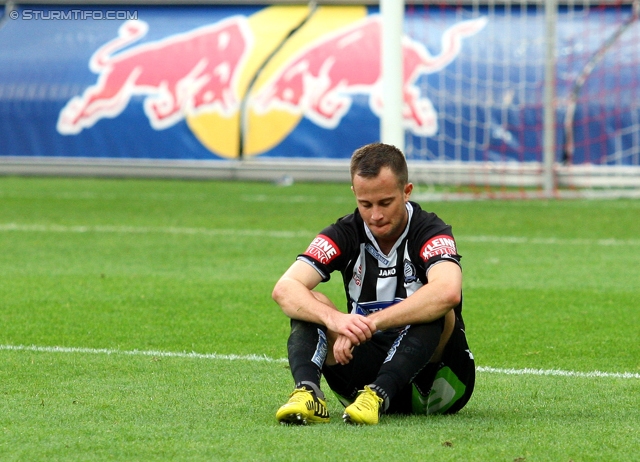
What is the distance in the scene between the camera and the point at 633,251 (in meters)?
11.2

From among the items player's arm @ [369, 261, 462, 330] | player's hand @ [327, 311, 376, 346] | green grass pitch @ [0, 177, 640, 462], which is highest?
player's arm @ [369, 261, 462, 330]

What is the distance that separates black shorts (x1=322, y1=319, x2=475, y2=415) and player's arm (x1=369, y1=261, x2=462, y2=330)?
192mm

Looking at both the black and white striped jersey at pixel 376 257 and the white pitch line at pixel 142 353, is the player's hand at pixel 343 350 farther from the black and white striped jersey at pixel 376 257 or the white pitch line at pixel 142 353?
the white pitch line at pixel 142 353

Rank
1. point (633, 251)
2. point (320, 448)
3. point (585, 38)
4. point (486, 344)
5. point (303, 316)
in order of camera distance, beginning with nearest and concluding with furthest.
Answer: point (320, 448)
point (303, 316)
point (486, 344)
point (633, 251)
point (585, 38)

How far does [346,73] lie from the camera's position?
20.8 m

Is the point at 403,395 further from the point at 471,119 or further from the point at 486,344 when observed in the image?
the point at 471,119

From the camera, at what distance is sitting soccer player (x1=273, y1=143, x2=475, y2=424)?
4.73 metres

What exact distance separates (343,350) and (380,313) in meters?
0.21

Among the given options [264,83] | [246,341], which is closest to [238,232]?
[246,341]

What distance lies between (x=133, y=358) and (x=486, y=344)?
1.97 metres

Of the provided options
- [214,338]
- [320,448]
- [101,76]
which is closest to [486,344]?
[214,338]

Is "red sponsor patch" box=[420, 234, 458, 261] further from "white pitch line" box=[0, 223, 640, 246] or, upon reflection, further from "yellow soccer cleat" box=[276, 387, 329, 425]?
"white pitch line" box=[0, 223, 640, 246]

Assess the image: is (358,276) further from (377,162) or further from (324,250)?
Answer: (377,162)

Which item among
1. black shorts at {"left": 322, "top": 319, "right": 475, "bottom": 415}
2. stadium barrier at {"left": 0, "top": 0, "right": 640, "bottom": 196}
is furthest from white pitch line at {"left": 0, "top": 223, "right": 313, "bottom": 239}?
black shorts at {"left": 322, "top": 319, "right": 475, "bottom": 415}
